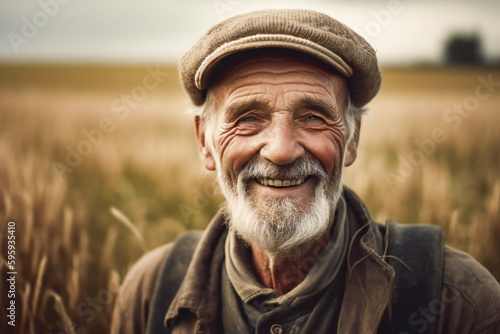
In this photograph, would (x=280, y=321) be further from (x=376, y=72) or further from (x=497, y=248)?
(x=497, y=248)

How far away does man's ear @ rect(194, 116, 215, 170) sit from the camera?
2494 mm

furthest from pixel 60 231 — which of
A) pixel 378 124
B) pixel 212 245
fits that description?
pixel 378 124

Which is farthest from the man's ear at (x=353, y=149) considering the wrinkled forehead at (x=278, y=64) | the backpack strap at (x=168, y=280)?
the backpack strap at (x=168, y=280)

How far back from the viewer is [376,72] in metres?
2.27

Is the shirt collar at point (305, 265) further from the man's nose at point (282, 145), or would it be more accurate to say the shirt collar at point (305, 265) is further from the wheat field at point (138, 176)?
the wheat field at point (138, 176)

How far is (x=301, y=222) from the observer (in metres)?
2.07

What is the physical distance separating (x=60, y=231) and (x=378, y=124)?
322 centimetres

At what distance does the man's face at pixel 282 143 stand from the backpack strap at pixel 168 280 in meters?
0.56

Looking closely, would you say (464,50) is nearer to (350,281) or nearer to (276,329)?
(350,281)

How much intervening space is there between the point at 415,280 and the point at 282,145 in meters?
0.97

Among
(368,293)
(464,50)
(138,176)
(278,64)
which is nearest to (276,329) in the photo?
(368,293)

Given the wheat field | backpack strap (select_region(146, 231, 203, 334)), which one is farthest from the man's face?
the wheat field

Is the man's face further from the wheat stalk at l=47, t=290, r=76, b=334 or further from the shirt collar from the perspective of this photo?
the wheat stalk at l=47, t=290, r=76, b=334

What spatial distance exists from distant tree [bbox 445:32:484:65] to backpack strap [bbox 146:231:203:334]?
2.84 metres
